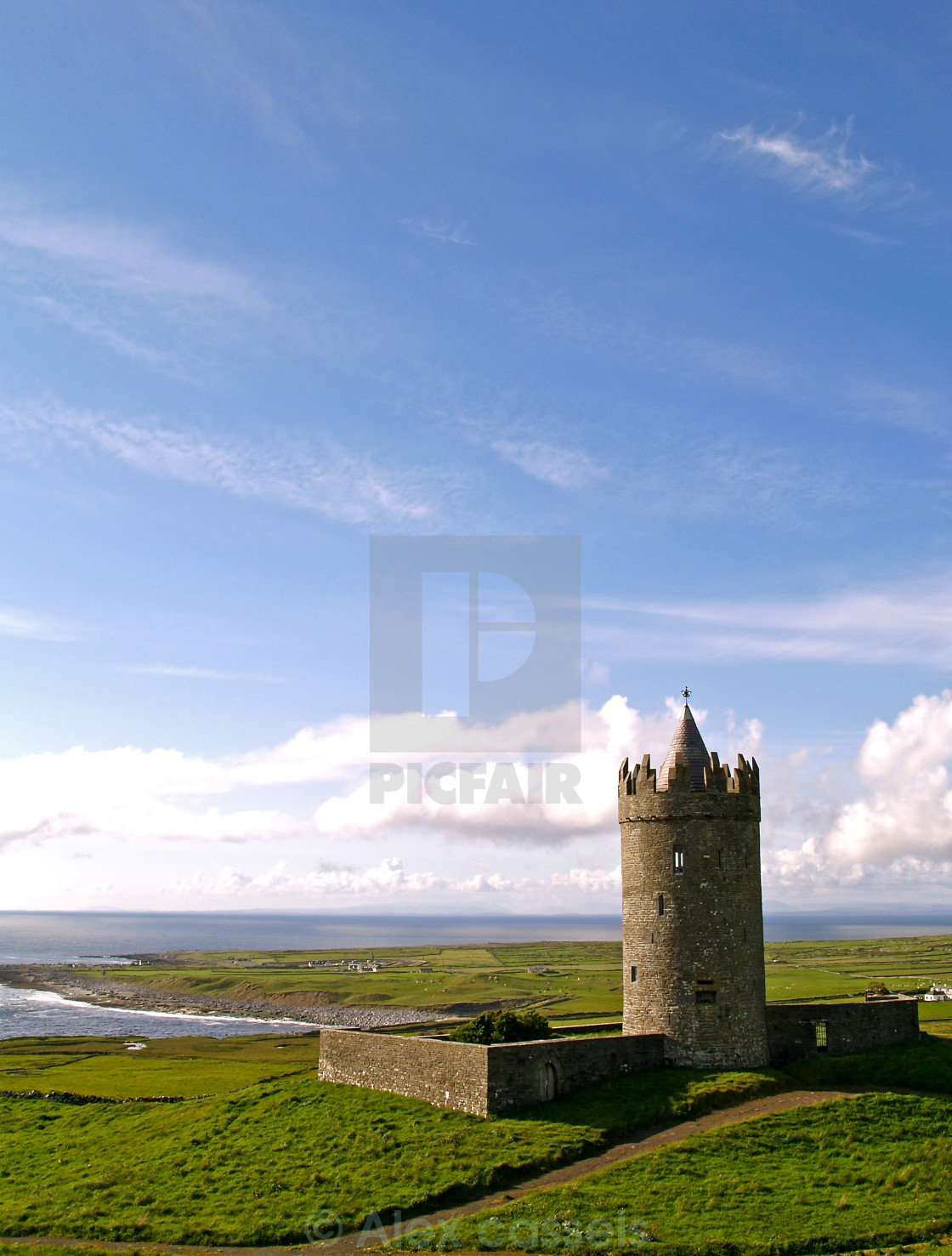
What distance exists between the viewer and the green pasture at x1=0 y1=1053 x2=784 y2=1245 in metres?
24.5

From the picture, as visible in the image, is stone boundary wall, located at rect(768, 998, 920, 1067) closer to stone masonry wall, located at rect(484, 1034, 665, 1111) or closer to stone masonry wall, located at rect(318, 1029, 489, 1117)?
stone masonry wall, located at rect(484, 1034, 665, 1111)

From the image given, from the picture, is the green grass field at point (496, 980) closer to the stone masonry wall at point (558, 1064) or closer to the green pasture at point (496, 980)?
the green pasture at point (496, 980)

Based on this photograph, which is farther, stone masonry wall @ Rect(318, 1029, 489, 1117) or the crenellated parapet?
the crenellated parapet

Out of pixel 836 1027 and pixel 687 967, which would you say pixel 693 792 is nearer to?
pixel 687 967

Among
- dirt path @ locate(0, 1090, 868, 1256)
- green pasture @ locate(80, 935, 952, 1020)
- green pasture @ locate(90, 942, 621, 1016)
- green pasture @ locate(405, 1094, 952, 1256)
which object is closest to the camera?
green pasture @ locate(405, 1094, 952, 1256)

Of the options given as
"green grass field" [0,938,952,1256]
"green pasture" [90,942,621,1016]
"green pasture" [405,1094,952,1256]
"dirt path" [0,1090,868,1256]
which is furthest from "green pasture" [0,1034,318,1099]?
"green pasture" [90,942,621,1016]

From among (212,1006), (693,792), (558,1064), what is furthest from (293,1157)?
(212,1006)

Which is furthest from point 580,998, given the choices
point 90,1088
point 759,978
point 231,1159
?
point 231,1159

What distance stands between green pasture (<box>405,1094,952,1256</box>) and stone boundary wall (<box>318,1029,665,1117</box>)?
4.54m

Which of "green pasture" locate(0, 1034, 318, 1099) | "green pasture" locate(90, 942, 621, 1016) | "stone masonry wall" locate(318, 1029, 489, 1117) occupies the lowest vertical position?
"green pasture" locate(90, 942, 621, 1016)

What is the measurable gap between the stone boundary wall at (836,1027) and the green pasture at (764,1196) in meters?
5.96

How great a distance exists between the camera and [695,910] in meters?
34.0

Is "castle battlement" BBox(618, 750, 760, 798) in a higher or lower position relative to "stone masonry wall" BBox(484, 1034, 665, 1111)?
higher

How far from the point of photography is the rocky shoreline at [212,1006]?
10388 centimetres
